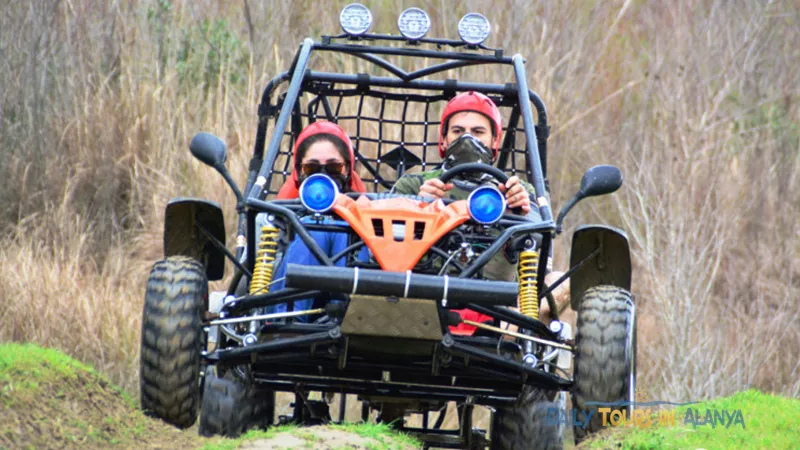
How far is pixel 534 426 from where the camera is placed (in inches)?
254

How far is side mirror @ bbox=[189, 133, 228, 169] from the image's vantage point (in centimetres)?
614

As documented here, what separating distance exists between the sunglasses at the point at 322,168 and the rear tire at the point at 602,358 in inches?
57.2

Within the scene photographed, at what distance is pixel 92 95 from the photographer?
1327cm

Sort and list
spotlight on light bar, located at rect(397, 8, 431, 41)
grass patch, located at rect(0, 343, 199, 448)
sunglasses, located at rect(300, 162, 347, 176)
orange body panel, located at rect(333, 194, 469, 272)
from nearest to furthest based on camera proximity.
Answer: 1. grass patch, located at rect(0, 343, 199, 448)
2. orange body panel, located at rect(333, 194, 469, 272)
3. sunglasses, located at rect(300, 162, 347, 176)
4. spotlight on light bar, located at rect(397, 8, 431, 41)

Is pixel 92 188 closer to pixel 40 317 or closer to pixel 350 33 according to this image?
pixel 40 317

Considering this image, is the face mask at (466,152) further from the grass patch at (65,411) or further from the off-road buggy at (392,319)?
the grass patch at (65,411)

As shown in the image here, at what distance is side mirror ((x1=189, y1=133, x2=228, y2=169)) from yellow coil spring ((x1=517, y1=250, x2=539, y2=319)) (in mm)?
1484

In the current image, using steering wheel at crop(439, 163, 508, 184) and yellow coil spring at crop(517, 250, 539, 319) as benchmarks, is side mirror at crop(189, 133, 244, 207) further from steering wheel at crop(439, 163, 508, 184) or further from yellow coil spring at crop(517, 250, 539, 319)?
yellow coil spring at crop(517, 250, 539, 319)

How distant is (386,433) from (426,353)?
20.2 inches

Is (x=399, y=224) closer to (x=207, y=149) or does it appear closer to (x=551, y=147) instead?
(x=207, y=149)

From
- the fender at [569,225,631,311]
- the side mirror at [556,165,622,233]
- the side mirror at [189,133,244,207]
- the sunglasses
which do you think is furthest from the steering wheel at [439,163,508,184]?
the side mirror at [189,133,244,207]

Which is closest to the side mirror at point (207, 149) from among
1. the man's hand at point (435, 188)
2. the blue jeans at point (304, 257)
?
the blue jeans at point (304, 257)

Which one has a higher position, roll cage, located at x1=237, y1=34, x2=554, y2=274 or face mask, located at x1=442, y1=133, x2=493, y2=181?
roll cage, located at x1=237, y1=34, x2=554, y2=274

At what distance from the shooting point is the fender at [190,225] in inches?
252
